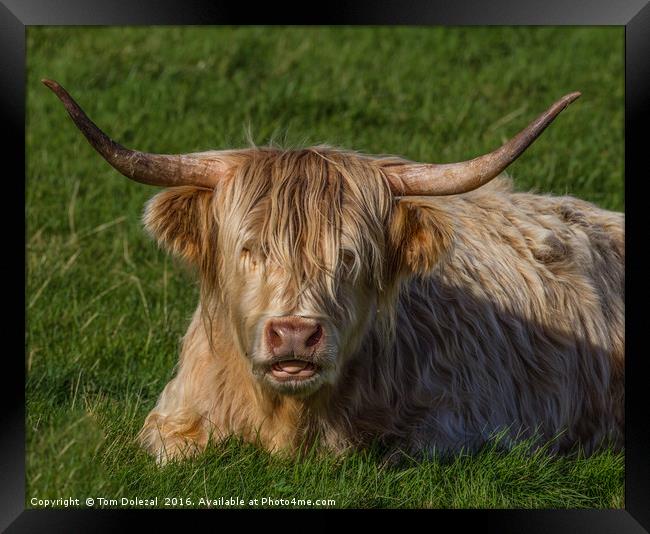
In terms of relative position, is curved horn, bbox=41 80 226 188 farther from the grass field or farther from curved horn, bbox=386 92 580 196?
the grass field

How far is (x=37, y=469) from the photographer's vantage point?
16.4 ft

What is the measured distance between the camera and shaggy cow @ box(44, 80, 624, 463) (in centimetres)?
559

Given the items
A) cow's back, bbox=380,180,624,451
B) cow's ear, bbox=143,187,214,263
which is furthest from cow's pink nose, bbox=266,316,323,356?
cow's back, bbox=380,180,624,451

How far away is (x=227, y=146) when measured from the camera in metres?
6.71

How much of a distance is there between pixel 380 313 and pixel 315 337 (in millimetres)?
750

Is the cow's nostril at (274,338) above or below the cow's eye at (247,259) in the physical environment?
below

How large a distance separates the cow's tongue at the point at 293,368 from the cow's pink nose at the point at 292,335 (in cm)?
8

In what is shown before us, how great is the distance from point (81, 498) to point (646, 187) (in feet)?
7.38

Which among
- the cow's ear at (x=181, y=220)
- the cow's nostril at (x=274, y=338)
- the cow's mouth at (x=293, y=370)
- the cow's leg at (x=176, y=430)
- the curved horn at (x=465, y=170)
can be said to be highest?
the curved horn at (x=465, y=170)

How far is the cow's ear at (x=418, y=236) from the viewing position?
597 centimetres

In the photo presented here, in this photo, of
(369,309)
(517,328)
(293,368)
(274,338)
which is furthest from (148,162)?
(517,328)

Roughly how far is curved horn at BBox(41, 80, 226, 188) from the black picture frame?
0.28 meters

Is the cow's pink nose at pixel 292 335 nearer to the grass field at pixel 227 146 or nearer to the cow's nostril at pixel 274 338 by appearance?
the cow's nostril at pixel 274 338
